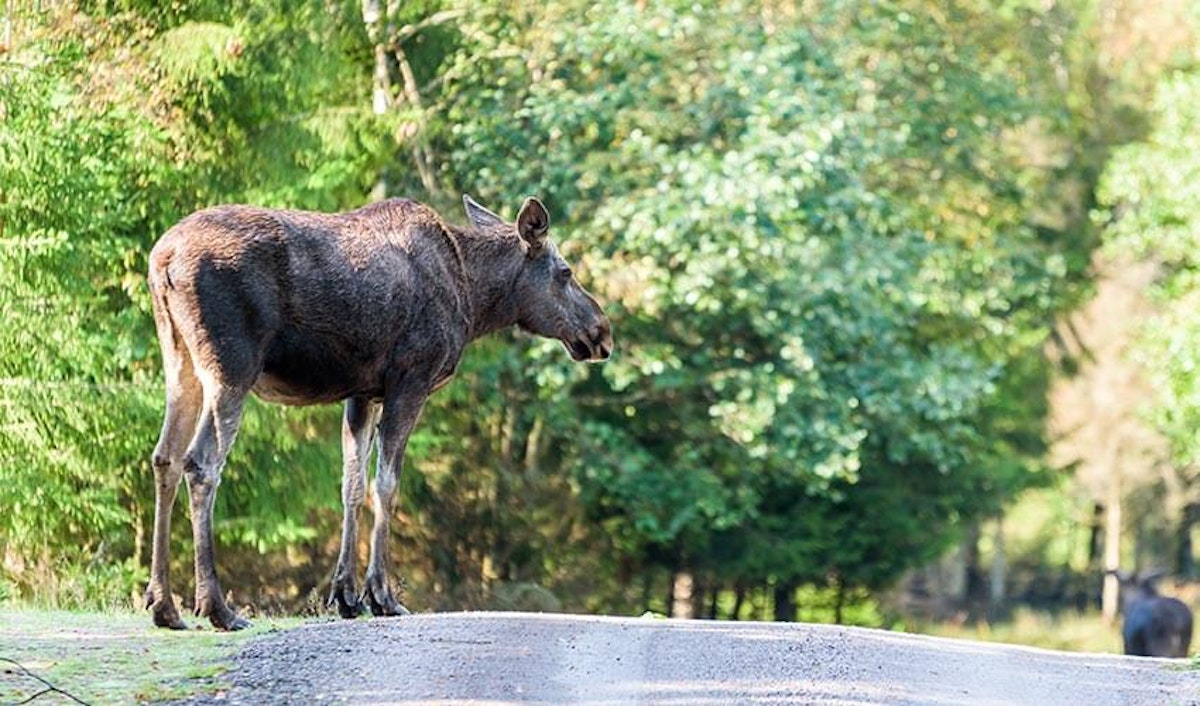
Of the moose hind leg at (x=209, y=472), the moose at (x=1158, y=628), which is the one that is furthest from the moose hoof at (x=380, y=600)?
the moose at (x=1158, y=628)

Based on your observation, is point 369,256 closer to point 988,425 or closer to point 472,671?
point 472,671

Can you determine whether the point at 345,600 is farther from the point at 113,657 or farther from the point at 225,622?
the point at 113,657

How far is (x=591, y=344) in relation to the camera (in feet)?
49.7

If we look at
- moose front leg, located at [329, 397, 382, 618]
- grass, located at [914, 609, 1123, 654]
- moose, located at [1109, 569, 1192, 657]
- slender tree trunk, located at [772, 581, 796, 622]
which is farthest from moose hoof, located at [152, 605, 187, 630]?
grass, located at [914, 609, 1123, 654]

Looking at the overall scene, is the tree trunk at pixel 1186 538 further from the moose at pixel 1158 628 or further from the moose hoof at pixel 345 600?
the moose hoof at pixel 345 600

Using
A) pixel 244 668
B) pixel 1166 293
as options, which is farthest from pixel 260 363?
pixel 1166 293

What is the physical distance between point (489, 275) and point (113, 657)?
4.50m

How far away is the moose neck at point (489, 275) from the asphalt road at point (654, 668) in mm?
2421

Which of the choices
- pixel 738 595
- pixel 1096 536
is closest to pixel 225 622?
pixel 738 595

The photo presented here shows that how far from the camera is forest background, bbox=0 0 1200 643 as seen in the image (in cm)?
1923

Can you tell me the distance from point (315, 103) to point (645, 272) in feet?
14.7

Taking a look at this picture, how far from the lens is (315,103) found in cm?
2338

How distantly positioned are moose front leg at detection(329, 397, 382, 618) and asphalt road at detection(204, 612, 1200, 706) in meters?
0.68

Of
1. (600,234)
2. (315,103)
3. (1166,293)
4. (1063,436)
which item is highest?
(315,103)
